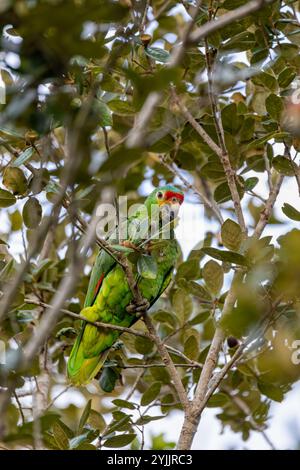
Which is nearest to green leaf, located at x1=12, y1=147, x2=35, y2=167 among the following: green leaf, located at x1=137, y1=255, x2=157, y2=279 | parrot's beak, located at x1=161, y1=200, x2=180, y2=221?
green leaf, located at x1=137, y1=255, x2=157, y2=279

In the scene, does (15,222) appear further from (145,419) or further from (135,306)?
(145,419)

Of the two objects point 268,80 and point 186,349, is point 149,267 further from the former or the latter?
point 268,80

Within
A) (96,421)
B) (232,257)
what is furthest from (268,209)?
(96,421)

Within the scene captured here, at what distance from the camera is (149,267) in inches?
84.5

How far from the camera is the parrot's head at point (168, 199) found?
3412 mm

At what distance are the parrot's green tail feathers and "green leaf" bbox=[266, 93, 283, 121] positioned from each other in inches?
57.7

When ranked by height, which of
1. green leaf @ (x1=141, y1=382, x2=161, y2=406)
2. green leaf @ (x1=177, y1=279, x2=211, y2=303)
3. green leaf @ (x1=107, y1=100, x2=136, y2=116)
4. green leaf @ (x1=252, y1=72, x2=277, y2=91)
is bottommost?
green leaf @ (x1=141, y1=382, x2=161, y2=406)

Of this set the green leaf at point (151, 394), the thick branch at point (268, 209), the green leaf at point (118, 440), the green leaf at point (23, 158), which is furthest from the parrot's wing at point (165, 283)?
the green leaf at point (23, 158)

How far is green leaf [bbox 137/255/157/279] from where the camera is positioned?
6.98ft

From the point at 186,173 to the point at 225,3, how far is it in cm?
145

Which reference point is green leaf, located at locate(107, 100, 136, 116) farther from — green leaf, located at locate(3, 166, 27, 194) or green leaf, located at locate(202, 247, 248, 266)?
green leaf, located at locate(202, 247, 248, 266)

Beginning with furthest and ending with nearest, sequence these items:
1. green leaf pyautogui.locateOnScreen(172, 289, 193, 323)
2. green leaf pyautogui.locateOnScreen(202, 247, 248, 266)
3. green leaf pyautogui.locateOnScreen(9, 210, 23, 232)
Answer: green leaf pyautogui.locateOnScreen(9, 210, 23, 232), green leaf pyautogui.locateOnScreen(172, 289, 193, 323), green leaf pyautogui.locateOnScreen(202, 247, 248, 266)

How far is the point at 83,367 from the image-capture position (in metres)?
3.21

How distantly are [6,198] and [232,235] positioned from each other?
820 mm
